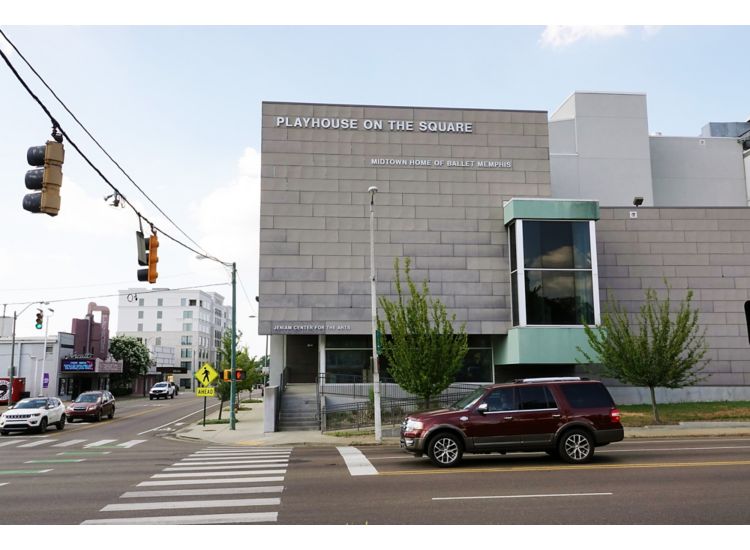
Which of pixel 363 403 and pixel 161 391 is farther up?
pixel 363 403

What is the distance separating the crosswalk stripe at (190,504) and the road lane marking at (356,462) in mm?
3241

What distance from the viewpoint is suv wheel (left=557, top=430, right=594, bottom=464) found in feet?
46.4

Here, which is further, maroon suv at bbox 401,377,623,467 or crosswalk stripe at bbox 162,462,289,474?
crosswalk stripe at bbox 162,462,289,474

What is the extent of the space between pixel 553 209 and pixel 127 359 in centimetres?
6029

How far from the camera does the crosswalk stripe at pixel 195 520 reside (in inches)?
338

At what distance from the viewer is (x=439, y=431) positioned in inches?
549

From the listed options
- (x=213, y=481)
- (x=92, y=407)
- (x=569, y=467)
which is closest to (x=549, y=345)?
(x=569, y=467)

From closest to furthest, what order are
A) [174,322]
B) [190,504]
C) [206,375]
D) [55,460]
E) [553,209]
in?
[190,504]
[55,460]
[206,375]
[553,209]
[174,322]

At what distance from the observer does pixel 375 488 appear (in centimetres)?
1112

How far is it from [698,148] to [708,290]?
49.3ft

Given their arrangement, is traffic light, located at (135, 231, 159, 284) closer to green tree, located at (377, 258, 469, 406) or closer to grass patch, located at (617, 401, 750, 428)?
green tree, located at (377, 258, 469, 406)

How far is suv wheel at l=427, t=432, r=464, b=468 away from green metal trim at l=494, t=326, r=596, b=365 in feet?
56.5

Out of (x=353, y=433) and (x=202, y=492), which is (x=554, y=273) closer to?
(x=353, y=433)

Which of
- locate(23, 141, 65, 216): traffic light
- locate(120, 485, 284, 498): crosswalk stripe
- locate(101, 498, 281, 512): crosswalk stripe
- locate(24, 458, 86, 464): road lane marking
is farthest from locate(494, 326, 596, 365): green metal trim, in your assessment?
locate(23, 141, 65, 216): traffic light
